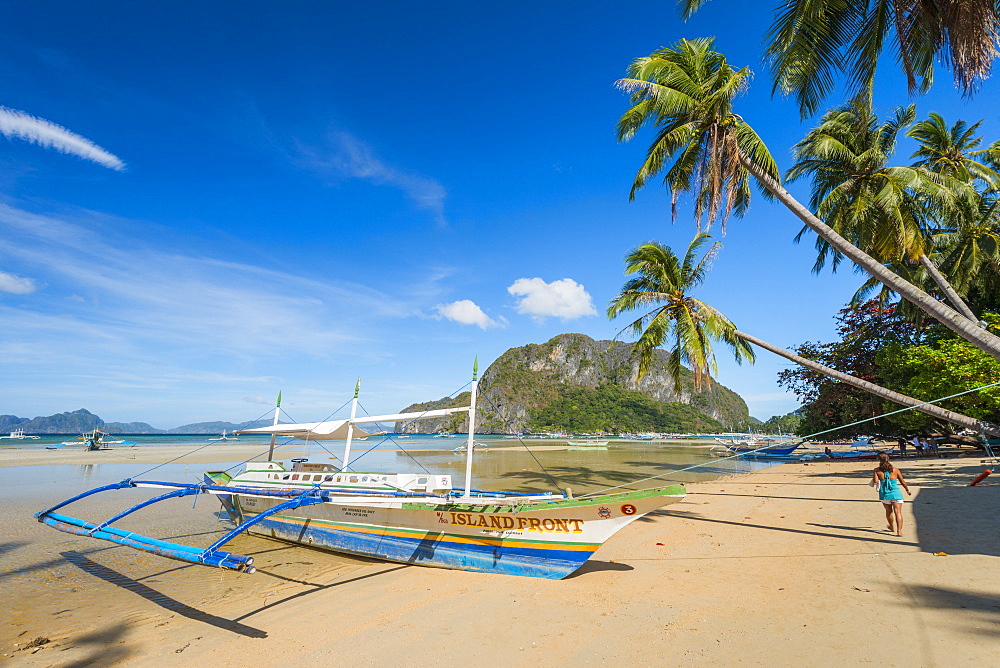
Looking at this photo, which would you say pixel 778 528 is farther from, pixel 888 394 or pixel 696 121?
pixel 696 121

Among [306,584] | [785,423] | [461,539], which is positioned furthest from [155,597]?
[785,423]

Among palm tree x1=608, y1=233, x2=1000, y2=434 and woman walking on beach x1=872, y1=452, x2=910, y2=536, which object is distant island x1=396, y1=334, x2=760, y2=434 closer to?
palm tree x1=608, y1=233, x2=1000, y2=434

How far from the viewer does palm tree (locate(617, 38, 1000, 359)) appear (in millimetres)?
9164

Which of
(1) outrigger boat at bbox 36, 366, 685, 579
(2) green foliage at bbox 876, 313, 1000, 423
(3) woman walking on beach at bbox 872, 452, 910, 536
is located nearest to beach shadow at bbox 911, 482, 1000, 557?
(3) woman walking on beach at bbox 872, 452, 910, 536

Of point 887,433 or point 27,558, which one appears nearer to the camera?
point 27,558

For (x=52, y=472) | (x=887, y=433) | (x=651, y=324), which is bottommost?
(x=52, y=472)

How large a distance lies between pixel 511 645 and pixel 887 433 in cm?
3222

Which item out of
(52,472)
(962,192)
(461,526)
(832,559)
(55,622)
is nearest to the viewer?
(55,622)

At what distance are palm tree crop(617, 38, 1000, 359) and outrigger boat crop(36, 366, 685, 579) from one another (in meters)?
6.46

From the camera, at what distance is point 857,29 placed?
7941 millimetres

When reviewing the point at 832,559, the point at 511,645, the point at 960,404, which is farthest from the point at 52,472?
the point at 960,404

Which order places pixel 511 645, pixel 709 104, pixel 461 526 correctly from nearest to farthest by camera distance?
pixel 511 645, pixel 461 526, pixel 709 104

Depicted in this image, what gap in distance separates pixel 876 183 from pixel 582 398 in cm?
12141

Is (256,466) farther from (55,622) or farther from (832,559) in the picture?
(832,559)
